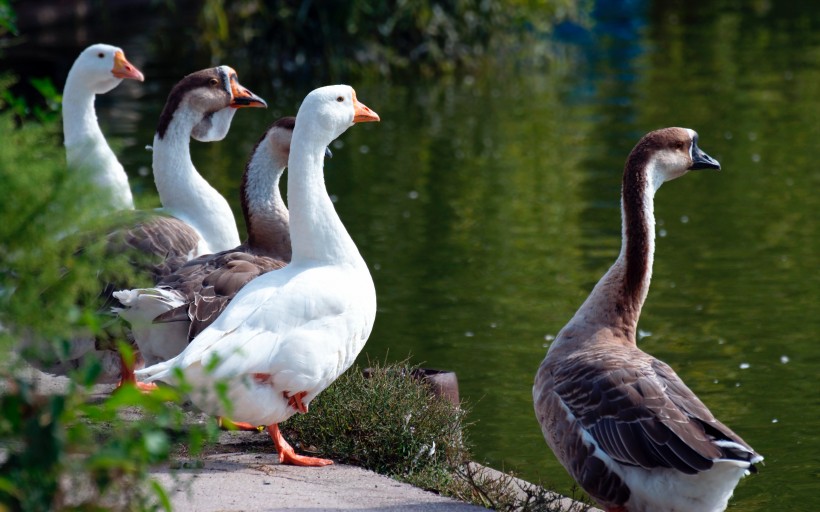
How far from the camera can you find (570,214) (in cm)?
1370

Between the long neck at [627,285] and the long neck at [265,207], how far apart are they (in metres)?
2.07

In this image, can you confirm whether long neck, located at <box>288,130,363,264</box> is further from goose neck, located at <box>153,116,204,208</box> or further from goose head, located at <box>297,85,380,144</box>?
goose neck, located at <box>153,116,204,208</box>

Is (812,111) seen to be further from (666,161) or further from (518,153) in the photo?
(666,161)

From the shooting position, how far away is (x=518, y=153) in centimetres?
1672

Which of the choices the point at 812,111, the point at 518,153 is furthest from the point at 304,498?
the point at 812,111

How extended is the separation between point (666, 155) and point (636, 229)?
0.51m

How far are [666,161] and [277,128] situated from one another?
2.43m

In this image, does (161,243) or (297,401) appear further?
(161,243)

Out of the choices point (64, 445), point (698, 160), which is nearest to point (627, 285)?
point (698, 160)

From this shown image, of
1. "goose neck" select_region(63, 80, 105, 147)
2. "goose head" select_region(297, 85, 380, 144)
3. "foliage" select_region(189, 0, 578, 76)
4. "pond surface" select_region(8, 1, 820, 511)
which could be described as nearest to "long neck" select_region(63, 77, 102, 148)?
"goose neck" select_region(63, 80, 105, 147)

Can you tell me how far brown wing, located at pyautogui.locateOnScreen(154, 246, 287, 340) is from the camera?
20.4 ft

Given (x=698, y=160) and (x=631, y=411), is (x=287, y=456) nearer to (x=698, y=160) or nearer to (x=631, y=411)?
(x=631, y=411)

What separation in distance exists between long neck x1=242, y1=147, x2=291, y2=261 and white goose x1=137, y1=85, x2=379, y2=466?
45.1 inches

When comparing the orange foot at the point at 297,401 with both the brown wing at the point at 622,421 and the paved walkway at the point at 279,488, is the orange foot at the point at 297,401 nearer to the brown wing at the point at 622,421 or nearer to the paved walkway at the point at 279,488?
the paved walkway at the point at 279,488
